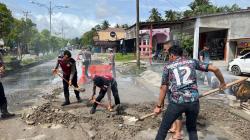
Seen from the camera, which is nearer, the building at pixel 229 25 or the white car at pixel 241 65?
the white car at pixel 241 65

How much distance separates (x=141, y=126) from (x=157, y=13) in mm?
71971

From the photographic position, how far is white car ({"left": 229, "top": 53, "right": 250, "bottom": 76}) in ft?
59.9

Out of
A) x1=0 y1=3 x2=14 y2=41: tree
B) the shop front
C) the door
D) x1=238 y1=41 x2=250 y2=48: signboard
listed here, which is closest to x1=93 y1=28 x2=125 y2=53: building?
x1=0 y1=3 x2=14 y2=41: tree

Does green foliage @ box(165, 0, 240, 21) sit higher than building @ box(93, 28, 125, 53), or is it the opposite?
green foliage @ box(165, 0, 240, 21)

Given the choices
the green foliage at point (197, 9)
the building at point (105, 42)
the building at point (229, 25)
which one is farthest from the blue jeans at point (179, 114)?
the building at point (105, 42)

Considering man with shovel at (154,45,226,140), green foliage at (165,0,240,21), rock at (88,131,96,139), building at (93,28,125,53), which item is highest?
green foliage at (165,0,240,21)

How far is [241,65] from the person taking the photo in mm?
18547

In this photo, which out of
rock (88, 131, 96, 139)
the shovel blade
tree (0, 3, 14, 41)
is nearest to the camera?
rock (88, 131, 96, 139)

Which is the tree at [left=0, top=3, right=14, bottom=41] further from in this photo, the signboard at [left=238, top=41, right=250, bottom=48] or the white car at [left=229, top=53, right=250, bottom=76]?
the signboard at [left=238, top=41, right=250, bottom=48]

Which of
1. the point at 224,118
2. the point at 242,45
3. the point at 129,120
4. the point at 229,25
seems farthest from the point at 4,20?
the point at 224,118

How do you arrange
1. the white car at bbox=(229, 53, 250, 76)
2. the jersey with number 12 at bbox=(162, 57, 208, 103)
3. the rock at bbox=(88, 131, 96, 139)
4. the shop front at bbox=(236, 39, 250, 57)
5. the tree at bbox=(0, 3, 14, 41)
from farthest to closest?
the tree at bbox=(0, 3, 14, 41) → the shop front at bbox=(236, 39, 250, 57) → the white car at bbox=(229, 53, 250, 76) → the rock at bbox=(88, 131, 96, 139) → the jersey with number 12 at bbox=(162, 57, 208, 103)

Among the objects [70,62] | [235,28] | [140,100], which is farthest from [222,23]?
[70,62]

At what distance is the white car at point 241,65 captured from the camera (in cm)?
1827

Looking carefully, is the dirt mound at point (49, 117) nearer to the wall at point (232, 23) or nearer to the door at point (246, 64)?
the door at point (246, 64)
